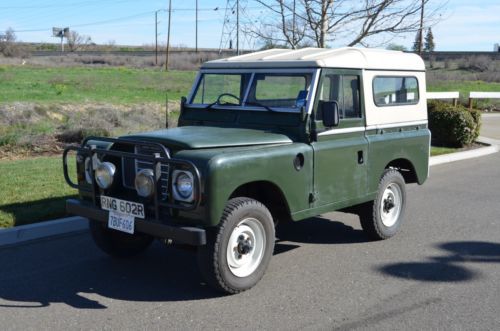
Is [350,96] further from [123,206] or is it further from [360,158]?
[123,206]

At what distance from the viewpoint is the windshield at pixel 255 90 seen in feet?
19.1

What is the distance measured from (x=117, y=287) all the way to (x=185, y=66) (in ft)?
237

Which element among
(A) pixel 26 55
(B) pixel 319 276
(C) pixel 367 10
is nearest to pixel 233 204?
(B) pixel 319 276

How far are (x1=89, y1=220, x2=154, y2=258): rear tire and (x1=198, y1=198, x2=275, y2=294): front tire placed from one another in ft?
3.75

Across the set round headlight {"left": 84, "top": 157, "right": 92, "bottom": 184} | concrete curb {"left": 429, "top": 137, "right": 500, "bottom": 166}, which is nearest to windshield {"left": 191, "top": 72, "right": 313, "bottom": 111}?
round headlight {"left": 84, "top": 157, "right": 92, "bottom": 184}

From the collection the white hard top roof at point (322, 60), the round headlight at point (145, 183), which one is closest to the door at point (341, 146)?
the white hard top roof at point (322, 60)

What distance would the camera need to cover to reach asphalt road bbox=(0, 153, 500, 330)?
175 inches

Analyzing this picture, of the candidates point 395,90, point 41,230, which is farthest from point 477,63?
point 41,230

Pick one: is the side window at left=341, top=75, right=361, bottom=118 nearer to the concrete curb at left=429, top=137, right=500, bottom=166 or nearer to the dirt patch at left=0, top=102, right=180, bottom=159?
the dirt patch at left=0, top=102, right=180, bottom=159

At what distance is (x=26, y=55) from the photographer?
89.2m

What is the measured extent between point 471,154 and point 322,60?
901cm

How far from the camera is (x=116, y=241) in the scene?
5.80 meters

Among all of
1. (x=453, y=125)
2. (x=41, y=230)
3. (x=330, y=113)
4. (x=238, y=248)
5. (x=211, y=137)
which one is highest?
(x=330, y=113)

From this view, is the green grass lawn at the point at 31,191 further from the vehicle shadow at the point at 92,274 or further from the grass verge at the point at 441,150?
the grass verge at the point at 441,150
